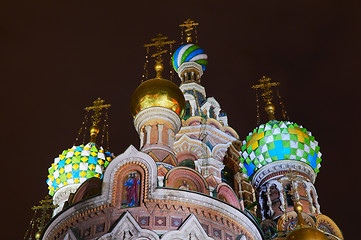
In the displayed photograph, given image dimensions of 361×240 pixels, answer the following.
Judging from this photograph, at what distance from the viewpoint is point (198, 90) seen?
20.3 metres

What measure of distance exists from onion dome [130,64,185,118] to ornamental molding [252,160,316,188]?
3773 millimetres

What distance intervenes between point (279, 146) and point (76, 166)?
19.2 ft

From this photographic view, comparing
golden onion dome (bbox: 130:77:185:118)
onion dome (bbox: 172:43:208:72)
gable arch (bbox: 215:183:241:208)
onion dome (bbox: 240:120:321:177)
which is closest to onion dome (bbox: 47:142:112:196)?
golden onion dome (bbox: 130:77:185:118)

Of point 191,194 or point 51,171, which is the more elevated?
point 51,171

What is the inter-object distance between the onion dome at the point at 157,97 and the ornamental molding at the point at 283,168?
12.4 ft

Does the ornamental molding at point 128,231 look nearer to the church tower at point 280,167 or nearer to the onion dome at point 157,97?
the onion dome at point 157,97

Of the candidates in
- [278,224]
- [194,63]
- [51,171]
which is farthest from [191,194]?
[194,63]

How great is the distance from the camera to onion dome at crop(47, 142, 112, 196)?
16.1 metres

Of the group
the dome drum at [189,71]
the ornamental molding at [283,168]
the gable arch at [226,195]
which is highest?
the dome drum at [189,71]

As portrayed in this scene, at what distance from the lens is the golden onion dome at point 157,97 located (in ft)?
43.0

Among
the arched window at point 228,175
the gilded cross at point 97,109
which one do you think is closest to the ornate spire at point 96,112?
the gilded cross at point 97,109

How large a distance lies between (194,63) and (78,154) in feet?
22.1

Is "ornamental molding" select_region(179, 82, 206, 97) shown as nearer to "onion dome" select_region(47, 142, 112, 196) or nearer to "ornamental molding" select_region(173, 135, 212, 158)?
"ornamental molding" select_region(173, 135, 212, 158)

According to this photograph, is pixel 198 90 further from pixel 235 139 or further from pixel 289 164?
pixel 289 164
